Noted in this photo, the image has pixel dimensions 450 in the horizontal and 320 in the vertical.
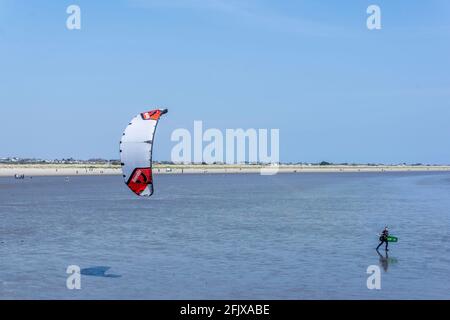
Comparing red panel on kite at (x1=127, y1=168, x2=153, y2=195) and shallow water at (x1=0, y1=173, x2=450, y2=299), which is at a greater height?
red panel on kite at (x1=127, y1=168, x2=153, y2=195)

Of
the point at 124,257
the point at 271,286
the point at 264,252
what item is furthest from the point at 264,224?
the point at 271,286

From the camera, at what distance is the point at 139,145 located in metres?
21.0

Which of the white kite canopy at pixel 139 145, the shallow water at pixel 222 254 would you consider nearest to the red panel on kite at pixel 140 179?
the white kite canopy at pixel 139 145

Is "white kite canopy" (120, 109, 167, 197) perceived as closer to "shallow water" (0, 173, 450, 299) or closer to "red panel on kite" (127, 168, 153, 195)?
"red panel on kite" (127, 168, 153, 195)

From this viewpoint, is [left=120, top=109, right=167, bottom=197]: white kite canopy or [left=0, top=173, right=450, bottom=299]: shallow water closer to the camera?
[left=120, top=109, right=167, bottom=197]: white kite canopy

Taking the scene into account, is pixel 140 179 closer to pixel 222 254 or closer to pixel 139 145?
pixel 139 145

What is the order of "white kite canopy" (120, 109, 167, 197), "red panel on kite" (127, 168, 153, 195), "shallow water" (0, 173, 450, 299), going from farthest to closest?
"shallow water" (0, 173, 450, 299), "red panel on kite" (127, 168, 153, 195), "white kite canopy" (120, 109, 167, 197)

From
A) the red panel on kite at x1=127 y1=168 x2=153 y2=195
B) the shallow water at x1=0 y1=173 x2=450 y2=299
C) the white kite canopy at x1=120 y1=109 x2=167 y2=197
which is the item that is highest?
the white kite canopy at x1=120 y1=109 x2=167 y2=197

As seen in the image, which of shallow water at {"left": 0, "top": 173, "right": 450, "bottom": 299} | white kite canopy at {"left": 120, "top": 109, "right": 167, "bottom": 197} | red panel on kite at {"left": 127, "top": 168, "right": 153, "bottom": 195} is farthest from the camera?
shallow water at {"left": 0, "top": 173, "right": 450, "bottom": 299}

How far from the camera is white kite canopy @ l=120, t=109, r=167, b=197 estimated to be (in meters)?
21.0

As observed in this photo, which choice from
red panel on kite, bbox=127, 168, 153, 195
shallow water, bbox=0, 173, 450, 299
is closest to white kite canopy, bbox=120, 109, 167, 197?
red panel on kite, bbox=127, 168, 153, 195
